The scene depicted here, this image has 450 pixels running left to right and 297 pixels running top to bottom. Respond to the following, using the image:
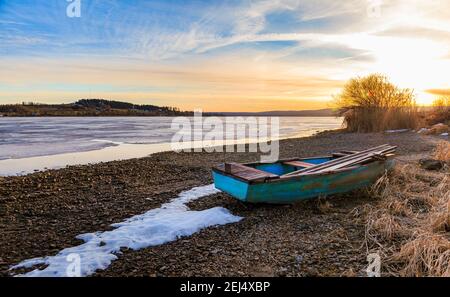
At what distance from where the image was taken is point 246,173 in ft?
21.3

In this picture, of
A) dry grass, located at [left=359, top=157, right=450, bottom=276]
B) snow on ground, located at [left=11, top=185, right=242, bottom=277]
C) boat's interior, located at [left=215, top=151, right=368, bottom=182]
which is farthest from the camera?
boat's interior, located at [left=215, top=151, right=368, bottom=182]

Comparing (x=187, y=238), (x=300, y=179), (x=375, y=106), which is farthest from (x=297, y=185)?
(x=375, y=106)

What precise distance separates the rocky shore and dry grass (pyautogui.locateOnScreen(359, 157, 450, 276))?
28cm

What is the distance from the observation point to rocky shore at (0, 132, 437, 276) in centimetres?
420

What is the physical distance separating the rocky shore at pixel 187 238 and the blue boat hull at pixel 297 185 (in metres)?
0.22

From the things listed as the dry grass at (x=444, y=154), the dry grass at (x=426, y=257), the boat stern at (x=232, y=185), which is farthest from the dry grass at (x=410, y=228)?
the dry grass at (x=444, y=154)

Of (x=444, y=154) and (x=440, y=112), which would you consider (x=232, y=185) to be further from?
(x=440, y=112)

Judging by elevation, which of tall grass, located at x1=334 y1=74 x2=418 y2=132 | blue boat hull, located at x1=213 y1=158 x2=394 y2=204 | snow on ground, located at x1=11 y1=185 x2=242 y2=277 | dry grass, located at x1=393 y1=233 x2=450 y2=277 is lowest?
snow on ground, located at x1=11 y1=185 x2=242 y2=277

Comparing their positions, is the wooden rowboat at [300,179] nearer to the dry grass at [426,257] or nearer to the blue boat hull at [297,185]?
the blue boat hull at [297,185]

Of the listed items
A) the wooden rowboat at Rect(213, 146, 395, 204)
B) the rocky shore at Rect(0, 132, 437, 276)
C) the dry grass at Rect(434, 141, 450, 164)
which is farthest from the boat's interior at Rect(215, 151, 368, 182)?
the dry grass at Rect(434, 141, 450, 164)

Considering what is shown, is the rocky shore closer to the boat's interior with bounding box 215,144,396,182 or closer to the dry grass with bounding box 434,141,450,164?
the boat's interior with bounding box 215,144,396,182
